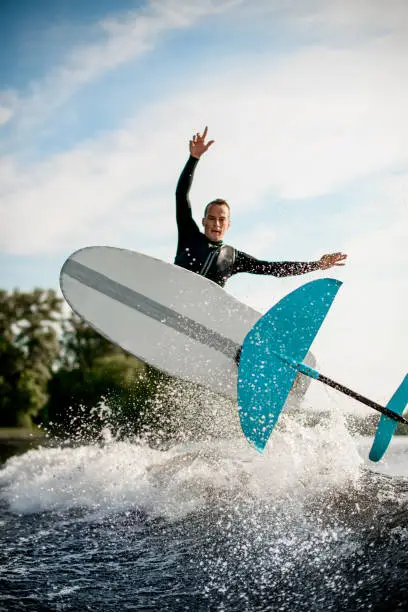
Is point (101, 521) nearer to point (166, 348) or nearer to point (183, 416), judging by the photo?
point (166, 348)

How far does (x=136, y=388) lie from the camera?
3753 cm

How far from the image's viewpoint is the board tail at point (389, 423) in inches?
181

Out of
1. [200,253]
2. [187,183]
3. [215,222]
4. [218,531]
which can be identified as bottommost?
[218,531]

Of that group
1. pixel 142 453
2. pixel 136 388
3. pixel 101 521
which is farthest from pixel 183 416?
pixel 136 388

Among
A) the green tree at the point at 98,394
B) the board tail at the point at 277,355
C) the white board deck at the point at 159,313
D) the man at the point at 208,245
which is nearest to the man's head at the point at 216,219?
the man at the point at 208,245

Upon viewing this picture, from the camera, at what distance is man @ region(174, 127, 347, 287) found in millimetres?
5199

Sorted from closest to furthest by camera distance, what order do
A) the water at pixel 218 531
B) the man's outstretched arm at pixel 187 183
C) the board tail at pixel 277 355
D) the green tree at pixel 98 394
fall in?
the water at pixel 218 531 → the board tail at pixel 277 355 → the man's outstretched arm at pixel 187 183 → the green tree at pixel 98 394

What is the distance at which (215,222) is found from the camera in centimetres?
537

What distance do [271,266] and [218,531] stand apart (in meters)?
2.73

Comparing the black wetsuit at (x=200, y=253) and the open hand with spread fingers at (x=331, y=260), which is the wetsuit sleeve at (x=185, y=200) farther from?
the open hand with spread fingers at (x=331, y=260)

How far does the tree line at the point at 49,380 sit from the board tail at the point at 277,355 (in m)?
29.1

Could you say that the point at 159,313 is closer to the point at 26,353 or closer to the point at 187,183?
the point at 187,183

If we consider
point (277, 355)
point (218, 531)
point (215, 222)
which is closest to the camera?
point (218, 531)

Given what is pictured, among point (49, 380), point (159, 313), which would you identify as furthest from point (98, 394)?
point (159, 313)
